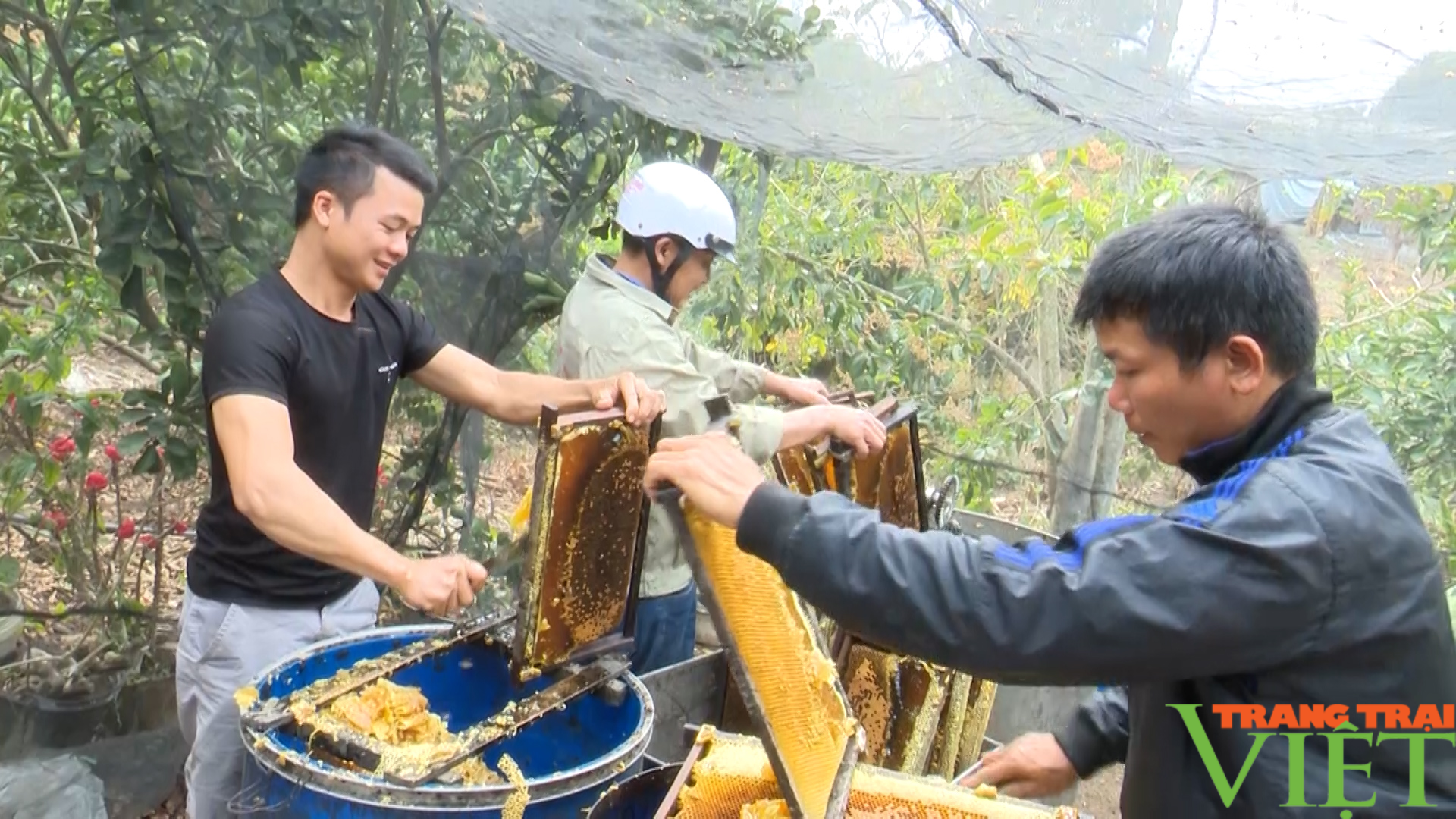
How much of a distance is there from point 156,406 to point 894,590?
3.13m

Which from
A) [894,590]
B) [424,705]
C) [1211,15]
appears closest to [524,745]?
[424,705]

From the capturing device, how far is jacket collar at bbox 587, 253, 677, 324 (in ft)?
11.7

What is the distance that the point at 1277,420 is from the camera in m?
1.76

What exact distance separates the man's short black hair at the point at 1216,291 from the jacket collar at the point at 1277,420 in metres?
0.03

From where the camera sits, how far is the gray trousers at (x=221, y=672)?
282 cm

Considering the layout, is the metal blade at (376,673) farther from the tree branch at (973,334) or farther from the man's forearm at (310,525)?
the tree branch at (973,334)

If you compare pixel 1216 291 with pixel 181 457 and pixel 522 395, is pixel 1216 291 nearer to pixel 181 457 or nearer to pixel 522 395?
pixel 522 395

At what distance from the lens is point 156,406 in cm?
382

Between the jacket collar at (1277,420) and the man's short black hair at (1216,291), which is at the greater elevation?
the man's short black hair at (1216,291)

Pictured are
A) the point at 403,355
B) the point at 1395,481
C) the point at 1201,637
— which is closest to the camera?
the point at 1201,637

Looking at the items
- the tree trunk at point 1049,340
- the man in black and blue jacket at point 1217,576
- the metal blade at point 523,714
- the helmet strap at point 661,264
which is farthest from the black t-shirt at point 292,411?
the tree trunk at point 1049,340

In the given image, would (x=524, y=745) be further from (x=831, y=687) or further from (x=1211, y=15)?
(x=1211, y=15)

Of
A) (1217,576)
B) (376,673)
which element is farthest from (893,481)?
(1217,576)

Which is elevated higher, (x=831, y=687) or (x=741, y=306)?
(x=741, y=306)
